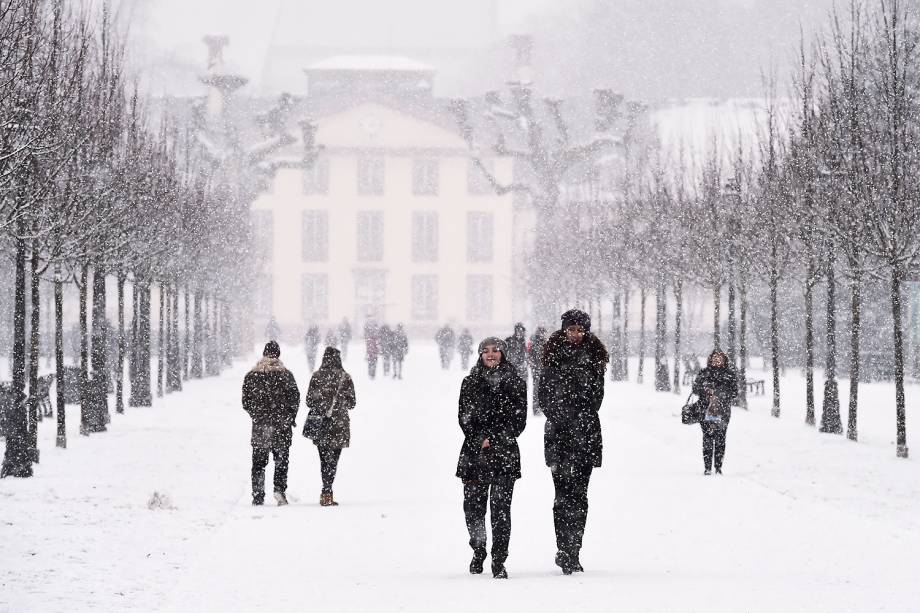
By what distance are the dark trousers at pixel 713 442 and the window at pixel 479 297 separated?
6096 cm

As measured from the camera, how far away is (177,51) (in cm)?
6888

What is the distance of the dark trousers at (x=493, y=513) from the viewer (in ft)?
26.6

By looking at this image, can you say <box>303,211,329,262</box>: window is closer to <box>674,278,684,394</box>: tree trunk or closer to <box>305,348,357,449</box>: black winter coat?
<box>674,278,684,394</box>: tree trunk

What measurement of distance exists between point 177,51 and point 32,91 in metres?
55.6

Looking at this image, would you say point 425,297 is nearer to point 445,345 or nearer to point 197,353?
point 445,345

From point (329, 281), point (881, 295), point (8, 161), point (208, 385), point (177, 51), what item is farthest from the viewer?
point (329, 281)

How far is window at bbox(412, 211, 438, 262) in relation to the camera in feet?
251

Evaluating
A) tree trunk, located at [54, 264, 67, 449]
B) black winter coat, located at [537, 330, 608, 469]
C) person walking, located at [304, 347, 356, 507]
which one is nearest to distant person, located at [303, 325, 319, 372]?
tree trunk, located at [54, 264, 67, 449]

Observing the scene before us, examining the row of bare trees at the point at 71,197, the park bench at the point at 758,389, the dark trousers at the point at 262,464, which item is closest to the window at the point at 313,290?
the park bench at the point at 758,389

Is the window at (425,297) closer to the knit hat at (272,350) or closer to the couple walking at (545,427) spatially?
the knit hat at (272,350)

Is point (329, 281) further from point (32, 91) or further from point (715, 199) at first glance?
point (32, 91)

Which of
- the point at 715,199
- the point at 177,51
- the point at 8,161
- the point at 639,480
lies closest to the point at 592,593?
the point at 639,480

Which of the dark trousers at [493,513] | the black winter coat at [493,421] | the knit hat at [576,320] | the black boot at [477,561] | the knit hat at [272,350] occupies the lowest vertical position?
the black boot at [477,561]

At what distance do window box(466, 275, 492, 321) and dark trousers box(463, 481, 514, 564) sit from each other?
221ft
